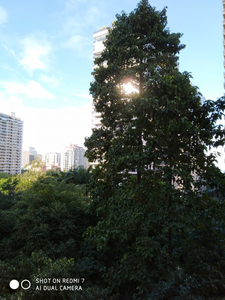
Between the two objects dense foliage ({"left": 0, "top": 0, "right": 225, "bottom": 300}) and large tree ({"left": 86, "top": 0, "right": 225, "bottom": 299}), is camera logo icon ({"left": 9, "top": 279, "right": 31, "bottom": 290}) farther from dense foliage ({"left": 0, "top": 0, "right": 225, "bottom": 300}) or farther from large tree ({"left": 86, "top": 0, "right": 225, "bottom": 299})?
large tree ({"left": 86, "top": 0, "right": 225, "bottom": 299})

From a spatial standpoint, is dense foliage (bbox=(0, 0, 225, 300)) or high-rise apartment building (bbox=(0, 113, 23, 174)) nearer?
dense foliage (bbox=(0, 0, 225, 300))

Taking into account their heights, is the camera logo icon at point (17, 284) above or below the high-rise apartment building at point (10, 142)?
below

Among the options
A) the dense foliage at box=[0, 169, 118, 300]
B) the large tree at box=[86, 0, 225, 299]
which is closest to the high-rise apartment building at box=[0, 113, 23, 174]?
the dense foliage at box=[0, 169, 118, 300]

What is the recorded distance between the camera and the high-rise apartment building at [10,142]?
4428cm

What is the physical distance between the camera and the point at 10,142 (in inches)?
1796

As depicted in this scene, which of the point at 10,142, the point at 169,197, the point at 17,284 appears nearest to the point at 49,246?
the point at 17,284

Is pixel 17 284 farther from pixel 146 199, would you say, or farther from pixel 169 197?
pixel 169 197

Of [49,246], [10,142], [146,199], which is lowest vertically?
[49,246]

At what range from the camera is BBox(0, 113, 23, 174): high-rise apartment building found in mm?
44281

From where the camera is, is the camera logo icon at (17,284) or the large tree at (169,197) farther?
the camera logo icon at (17,284)

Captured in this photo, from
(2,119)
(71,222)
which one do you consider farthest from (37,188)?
(2,119)

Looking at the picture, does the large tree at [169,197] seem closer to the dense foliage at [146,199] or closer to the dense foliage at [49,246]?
the dense foliage at [146,199]

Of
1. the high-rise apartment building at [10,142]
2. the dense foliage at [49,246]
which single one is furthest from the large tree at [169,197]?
the high-rise apartment building at [10,142]

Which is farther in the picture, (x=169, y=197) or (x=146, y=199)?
(x=146, y=199)
